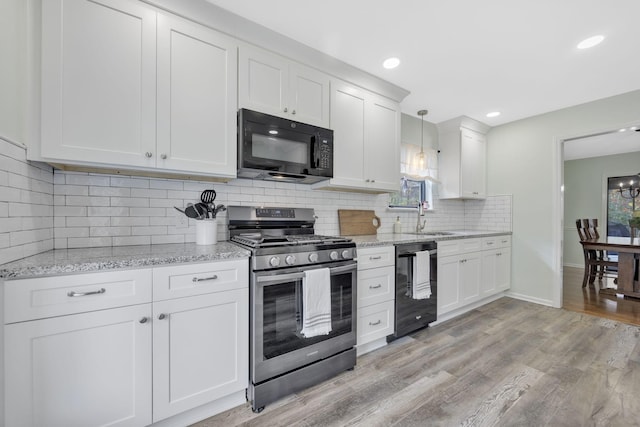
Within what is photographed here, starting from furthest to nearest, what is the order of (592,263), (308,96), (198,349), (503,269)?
(592,263) < (503,269) < (308,96) < (198,349)

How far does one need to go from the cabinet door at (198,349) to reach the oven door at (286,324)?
8cm

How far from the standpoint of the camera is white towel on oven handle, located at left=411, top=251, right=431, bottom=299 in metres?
2.51

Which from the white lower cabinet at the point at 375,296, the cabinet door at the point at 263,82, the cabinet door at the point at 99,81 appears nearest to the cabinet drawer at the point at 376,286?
the white lower cabinet at the point at 375,296

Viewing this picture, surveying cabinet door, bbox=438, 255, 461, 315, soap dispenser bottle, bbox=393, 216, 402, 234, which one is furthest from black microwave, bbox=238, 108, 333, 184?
cabinet door, bbox=438, 255, 461, 315

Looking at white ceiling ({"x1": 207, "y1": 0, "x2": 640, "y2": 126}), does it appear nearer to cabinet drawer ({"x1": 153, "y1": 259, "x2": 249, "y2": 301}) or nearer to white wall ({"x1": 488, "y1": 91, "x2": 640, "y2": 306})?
white wall ({"x1": 488, "y1": 91, "x2": 640, "y2": 306})

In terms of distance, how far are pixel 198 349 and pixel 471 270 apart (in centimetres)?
301

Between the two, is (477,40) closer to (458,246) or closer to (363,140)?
(363,140)

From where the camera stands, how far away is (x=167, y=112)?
1668 mm

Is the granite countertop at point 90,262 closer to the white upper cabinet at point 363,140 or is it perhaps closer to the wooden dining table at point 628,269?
the white upper cabinet at point 363,140

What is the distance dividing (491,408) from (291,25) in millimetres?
2843

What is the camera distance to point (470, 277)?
3.19 m

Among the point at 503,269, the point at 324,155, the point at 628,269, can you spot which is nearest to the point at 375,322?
the point at 324,155

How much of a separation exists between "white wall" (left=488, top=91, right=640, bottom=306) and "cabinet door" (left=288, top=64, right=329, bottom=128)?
120 inches

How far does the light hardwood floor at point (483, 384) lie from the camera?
61.6 inches
